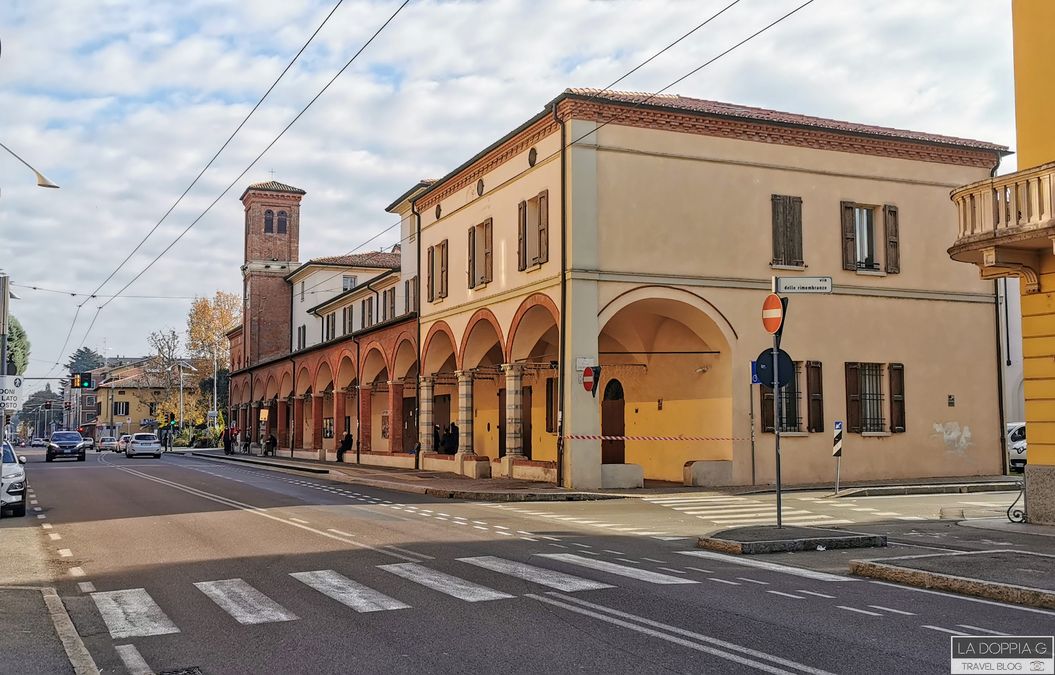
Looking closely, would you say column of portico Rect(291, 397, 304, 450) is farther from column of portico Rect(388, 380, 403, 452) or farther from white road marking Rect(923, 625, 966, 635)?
white road marking Rect(923, 625, 966, 635)

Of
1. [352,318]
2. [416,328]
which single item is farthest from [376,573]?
[352,318]

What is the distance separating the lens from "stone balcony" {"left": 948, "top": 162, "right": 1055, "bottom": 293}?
45.5ft

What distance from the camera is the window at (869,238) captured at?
88.1 ft

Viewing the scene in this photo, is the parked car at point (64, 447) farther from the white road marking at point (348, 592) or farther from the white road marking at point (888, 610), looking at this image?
the white road marking at point (888, 610)

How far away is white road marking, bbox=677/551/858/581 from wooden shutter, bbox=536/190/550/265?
45.2ft

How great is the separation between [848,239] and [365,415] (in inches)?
874

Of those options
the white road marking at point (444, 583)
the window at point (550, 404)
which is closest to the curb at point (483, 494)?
the window at point (550, 404)

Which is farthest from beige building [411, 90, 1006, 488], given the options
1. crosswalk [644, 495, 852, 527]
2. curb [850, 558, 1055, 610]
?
curb [850, 558, 1055, 610]

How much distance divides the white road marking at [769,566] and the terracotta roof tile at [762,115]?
1445 cm

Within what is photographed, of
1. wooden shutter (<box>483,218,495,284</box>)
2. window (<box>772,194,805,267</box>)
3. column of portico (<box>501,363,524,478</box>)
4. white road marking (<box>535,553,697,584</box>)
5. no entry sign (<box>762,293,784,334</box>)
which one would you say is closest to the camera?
white road marking (<box>535,553,697,584</box>)

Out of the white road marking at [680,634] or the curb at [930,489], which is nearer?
the white road marking at [680,634]

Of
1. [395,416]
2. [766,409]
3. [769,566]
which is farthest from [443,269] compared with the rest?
[769,566]

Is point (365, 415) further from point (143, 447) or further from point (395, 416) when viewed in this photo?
point (143, 447)

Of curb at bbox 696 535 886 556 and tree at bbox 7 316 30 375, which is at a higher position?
tree at bbox 7 316 30 375
